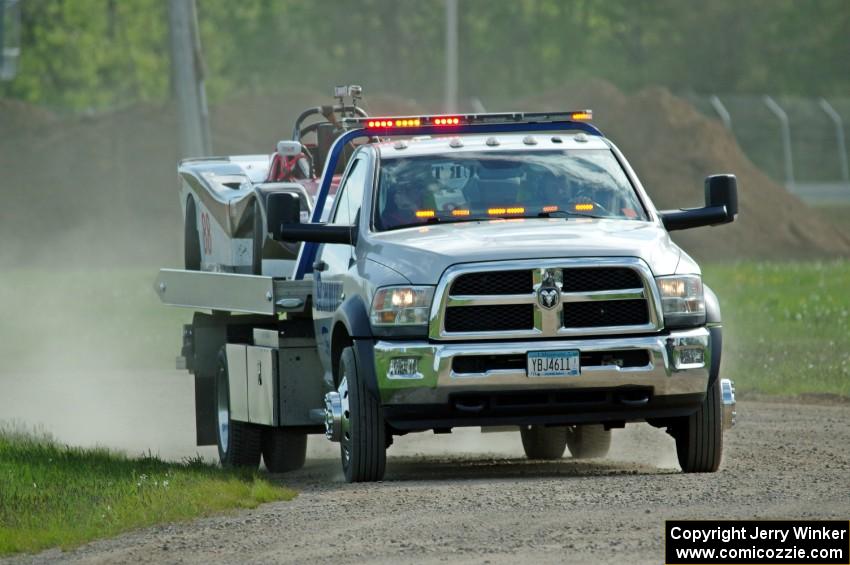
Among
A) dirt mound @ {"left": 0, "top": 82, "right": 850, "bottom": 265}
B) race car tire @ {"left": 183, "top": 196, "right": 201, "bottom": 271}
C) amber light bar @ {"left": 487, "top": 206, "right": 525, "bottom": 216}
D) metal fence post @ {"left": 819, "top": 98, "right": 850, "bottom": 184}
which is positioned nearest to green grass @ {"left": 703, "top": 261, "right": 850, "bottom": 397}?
race car tire @ {"left": 183, "top": 196, "right": 201, "bottom": 271}

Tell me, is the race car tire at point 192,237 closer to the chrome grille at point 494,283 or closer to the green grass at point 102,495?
the green grass at point 102,495

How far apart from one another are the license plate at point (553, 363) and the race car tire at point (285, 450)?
361 centimetres

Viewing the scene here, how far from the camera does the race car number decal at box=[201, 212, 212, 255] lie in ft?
51.4

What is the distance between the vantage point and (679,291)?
37.0 feet

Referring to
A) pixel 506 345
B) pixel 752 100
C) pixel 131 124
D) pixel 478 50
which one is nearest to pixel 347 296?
pixel 506 345

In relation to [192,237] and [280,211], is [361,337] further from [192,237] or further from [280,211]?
[192,237]

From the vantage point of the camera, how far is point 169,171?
54.8 metres

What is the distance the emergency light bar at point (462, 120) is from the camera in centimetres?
1303

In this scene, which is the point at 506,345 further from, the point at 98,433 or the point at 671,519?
the point at 98,433

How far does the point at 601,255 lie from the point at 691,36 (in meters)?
75.5

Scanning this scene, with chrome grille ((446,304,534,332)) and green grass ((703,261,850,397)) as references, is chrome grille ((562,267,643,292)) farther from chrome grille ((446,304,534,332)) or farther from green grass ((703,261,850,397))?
green grass ((703,261,850,397))

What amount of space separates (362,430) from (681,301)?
1.94 m

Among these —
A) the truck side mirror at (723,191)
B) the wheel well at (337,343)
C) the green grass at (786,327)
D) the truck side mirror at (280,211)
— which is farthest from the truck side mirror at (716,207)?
the green grass at (786,327)

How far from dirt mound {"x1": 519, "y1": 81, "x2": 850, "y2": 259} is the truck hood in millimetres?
34779
